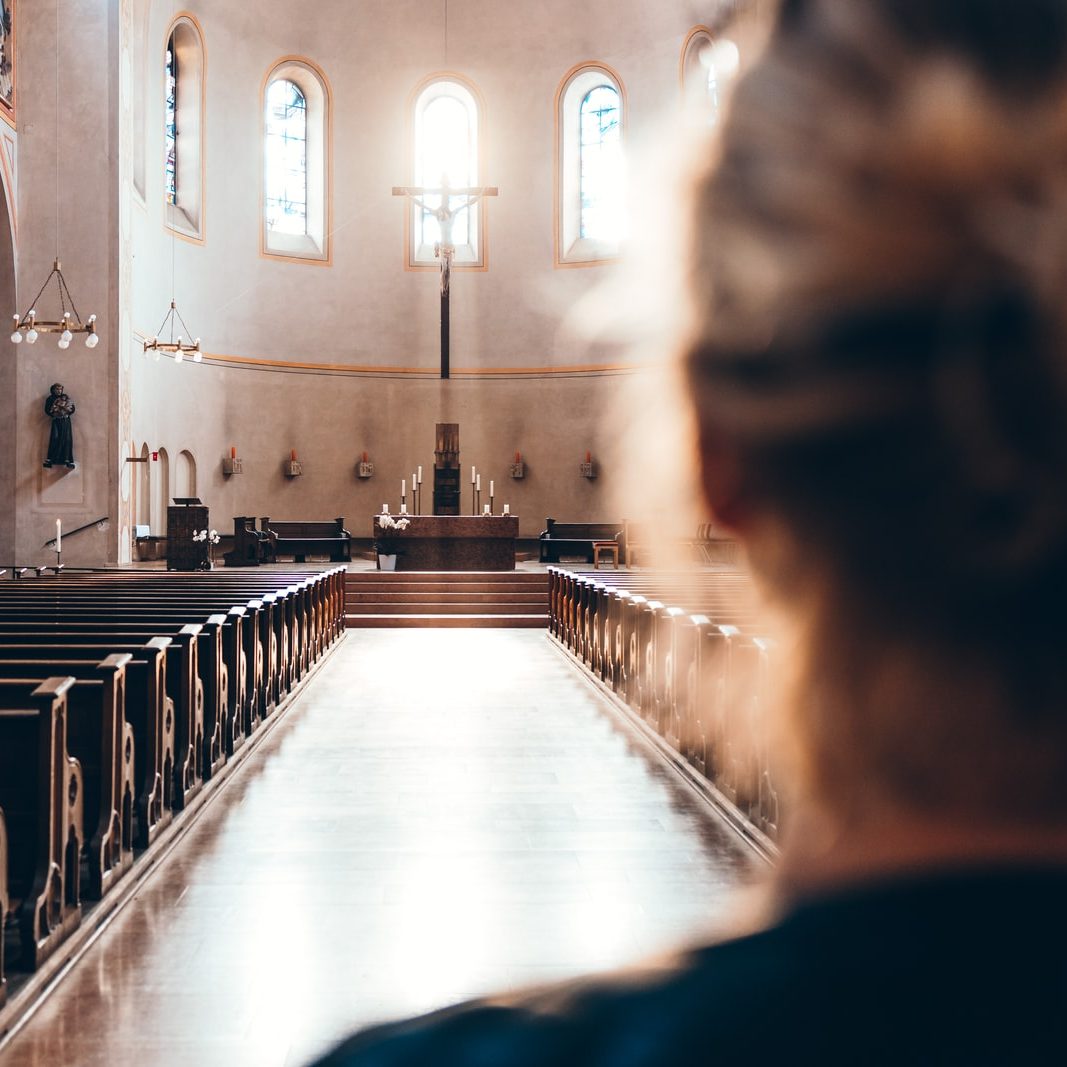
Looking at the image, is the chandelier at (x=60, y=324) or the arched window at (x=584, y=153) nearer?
the chandelier at (x=60, y=324)

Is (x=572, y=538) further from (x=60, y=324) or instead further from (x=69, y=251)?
(x=60, y=324)

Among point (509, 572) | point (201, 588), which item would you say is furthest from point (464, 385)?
point (201, 588)

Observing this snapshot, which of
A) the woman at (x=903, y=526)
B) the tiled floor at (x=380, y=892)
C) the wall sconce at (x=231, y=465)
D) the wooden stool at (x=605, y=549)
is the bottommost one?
A: the tiled floor at (x=380, y=892)

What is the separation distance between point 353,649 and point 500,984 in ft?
Result: 27.4

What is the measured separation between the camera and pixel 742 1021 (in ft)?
1.58

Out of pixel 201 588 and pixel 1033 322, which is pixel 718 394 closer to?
pixel 1033 322

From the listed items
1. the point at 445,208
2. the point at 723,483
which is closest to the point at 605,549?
the point at 445,208

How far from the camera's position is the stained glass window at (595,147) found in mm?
20531

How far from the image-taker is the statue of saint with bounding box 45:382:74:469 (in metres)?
14.3

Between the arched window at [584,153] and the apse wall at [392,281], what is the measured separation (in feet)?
0.73

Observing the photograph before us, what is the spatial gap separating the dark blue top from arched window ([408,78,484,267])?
21.2m

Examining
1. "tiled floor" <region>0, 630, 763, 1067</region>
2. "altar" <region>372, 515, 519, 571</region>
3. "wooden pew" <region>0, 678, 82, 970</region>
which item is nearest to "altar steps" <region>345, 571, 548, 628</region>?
"altar" <region>372, 515, 519, 571</region>

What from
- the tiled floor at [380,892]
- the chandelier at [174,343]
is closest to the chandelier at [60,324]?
the chandelier at [174,343]

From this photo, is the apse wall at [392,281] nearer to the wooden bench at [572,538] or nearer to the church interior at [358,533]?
the church interior at [358,533]
